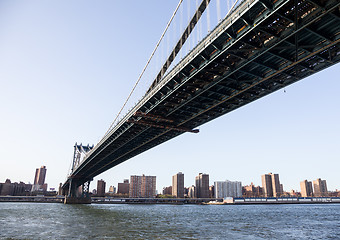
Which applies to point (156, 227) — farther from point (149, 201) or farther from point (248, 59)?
point (149, 201)

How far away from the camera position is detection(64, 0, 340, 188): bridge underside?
1590 centimetres

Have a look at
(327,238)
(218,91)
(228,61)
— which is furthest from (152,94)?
(327,238)

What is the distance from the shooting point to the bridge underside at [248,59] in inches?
626

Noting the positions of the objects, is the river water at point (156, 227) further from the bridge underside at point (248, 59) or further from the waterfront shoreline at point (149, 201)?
the waterfront shoreline at point (149, 201)

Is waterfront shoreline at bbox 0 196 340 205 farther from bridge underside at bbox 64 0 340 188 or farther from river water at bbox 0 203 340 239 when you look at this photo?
bridge underside at bbox 64 0 340 188

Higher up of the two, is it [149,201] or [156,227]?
[156,227]

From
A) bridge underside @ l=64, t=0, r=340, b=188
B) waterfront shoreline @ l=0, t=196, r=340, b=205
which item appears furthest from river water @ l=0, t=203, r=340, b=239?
waterfront shoreline @ l=0, t=196, r=340, b=205

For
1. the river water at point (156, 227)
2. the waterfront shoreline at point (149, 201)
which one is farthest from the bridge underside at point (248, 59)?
the waterfront shoreline at point (149, 201)

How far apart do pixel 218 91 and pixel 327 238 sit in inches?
685

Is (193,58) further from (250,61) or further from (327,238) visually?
(327,238)

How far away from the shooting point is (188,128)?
41.0m

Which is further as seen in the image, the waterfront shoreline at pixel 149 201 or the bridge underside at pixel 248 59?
the waterfront shoreline at pixel 149 201

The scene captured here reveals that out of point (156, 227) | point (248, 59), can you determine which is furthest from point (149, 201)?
point (248, 59)

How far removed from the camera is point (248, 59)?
794 inches
